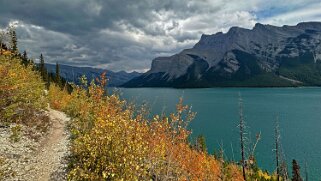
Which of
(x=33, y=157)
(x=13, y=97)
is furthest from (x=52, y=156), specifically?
(x=13, y=97)

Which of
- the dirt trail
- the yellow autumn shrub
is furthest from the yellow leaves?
the dirt trail

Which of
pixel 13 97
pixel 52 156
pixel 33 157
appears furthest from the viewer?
pixel 13 97

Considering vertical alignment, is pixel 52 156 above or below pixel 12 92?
below

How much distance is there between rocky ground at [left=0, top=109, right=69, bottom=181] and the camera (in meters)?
15.6

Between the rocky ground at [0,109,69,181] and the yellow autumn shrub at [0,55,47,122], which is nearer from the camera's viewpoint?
the rocky ground at [0,109,69,181]

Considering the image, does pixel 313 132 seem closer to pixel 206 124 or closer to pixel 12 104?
pixel 206 124

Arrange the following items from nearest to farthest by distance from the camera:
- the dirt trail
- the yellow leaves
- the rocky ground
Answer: the rocky ground → the dirt trail → the yellow leaves

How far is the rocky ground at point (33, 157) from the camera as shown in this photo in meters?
15.6

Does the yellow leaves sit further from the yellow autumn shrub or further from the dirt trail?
the dirt trail

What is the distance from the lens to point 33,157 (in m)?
18.6

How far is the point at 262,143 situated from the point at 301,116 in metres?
59.0

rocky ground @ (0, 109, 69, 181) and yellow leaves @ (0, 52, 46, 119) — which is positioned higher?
yellow leaves @ (0, 52, 46, 119)

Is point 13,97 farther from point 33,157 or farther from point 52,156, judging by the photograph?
point 52,156

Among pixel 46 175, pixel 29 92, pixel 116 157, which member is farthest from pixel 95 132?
pixel 29 92
